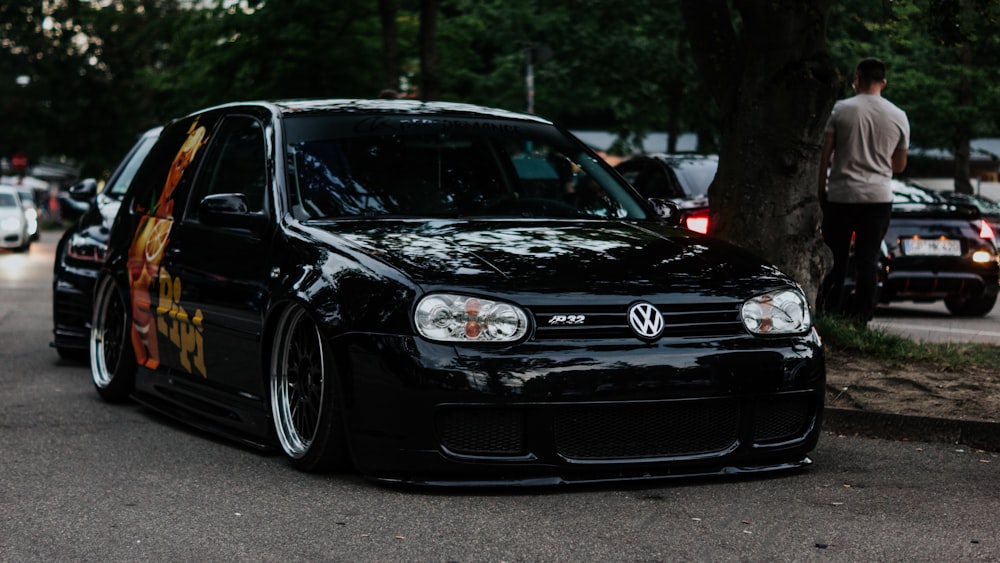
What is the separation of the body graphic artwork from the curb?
127 inches

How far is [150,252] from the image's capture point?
26.0ft

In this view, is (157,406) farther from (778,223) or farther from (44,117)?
(44,117)

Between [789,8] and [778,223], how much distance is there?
50.6 inches

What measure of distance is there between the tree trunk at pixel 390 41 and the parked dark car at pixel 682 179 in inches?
258

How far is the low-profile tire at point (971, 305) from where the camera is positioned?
15008 millimetres

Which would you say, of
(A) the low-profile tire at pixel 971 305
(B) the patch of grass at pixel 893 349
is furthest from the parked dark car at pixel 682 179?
(B) the patch of grass at pixel 893 349

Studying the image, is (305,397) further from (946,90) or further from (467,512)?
(946,90)

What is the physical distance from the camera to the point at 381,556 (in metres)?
4.75

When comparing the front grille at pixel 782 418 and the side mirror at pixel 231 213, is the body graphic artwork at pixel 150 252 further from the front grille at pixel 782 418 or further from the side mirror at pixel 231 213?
the front grille at pixel 782 418

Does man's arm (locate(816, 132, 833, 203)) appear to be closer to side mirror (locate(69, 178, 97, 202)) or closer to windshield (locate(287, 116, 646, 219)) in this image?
windshield (locate(287, 116, 646, 219))

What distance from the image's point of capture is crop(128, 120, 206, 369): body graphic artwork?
309 inches

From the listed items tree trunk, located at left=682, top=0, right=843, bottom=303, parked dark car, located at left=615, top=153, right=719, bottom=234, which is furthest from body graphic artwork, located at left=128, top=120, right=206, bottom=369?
parked dark car, located at left=615, top=153, right=719, bottom=234

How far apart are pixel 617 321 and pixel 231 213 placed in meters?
1.88

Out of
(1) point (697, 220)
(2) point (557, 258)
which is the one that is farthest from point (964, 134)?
(2) point (557, 258)
